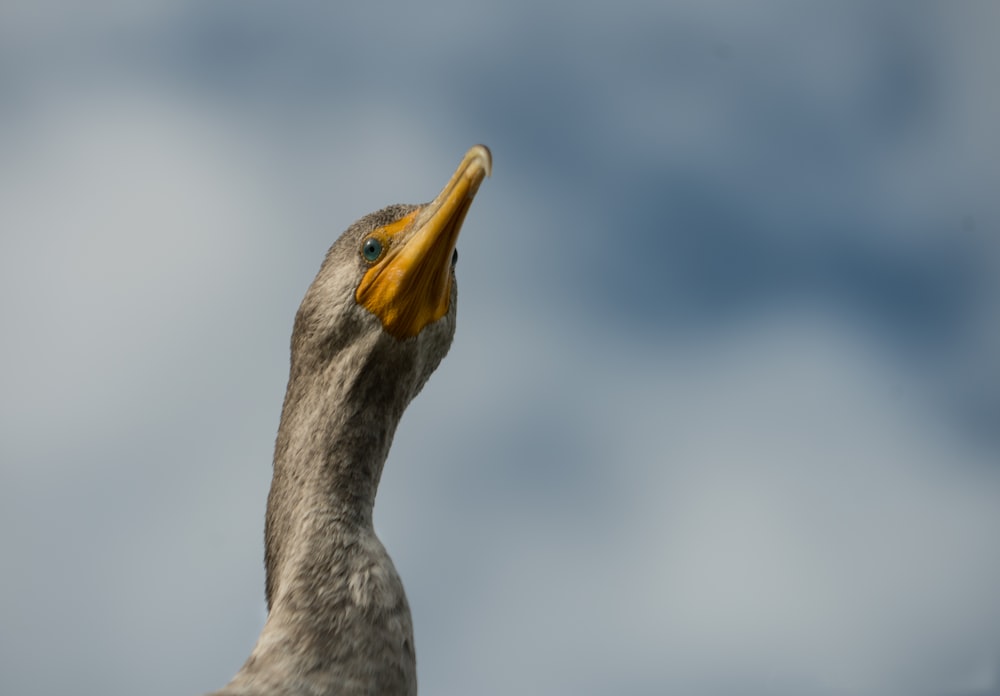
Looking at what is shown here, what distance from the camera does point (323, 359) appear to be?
17.4 ft

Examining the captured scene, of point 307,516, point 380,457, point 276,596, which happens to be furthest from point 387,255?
point 276,596

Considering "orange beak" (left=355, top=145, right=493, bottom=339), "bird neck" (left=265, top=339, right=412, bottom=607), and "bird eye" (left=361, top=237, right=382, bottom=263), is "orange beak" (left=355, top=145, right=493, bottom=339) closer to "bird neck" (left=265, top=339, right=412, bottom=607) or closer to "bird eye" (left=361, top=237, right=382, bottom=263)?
"bird eye" (left=361, top=237, right=382, bottom=263)

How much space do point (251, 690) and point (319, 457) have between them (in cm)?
130

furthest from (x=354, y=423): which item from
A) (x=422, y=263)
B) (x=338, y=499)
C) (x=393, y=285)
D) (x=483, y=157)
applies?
(x=483, y=157)

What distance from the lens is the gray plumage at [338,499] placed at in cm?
428

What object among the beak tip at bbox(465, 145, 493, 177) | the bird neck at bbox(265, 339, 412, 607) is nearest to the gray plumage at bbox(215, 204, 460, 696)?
the bird neck at bbox(265, 339, 412, 607)

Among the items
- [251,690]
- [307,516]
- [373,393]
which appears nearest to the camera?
[251,690]

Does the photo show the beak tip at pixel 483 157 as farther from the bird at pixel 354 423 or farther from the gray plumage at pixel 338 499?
the gray plumage at pixel 338 499

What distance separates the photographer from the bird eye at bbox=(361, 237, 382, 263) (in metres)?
5.37

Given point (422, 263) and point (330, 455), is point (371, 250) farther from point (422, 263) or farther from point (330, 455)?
point (330, 455)

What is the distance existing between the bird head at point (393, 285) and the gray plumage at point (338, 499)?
11 millimetres

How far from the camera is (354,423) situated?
5.10 metres

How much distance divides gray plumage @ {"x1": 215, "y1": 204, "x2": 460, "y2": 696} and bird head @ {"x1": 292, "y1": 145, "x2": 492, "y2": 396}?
1 centimetres

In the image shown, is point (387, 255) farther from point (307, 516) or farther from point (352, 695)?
point (352, 695)
